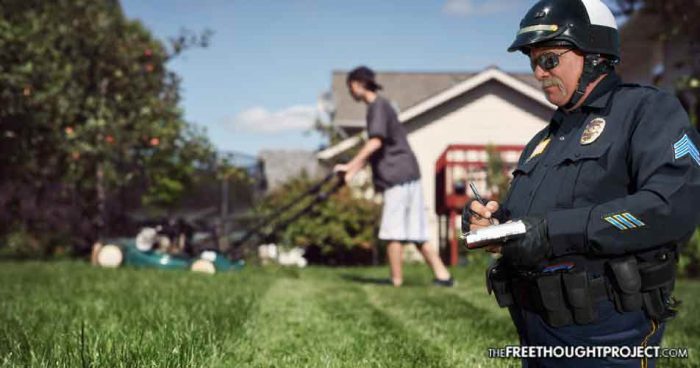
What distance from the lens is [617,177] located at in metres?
2.29

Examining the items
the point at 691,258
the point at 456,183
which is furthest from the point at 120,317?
the point at 456,183

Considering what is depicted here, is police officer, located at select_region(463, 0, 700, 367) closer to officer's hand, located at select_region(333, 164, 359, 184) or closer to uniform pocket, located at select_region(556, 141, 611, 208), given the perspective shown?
uniform pocket, located at select_region(556, 141, 611, 208)

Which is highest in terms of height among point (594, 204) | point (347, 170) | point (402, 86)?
point (402, 86)

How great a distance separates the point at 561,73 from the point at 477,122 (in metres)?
19.4

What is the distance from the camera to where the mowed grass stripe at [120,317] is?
3516mm

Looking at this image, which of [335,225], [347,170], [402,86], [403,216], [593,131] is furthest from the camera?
[402,86]

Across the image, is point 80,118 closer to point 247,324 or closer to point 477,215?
point 247,324

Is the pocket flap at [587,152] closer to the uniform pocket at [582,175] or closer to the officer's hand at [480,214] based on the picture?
the uniform pocket at [582,175]

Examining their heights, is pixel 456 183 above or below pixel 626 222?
above

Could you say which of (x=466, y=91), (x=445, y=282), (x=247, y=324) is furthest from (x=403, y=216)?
(x=466, y=91)

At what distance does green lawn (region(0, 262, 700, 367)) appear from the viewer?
3.76m

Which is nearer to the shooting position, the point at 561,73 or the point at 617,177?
the point at 617,177

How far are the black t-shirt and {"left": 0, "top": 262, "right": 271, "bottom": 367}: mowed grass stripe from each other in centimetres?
178

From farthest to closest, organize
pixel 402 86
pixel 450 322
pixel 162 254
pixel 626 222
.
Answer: pixel 402 86
pixel 162 254
pixel 450 322
pixel 626 222
